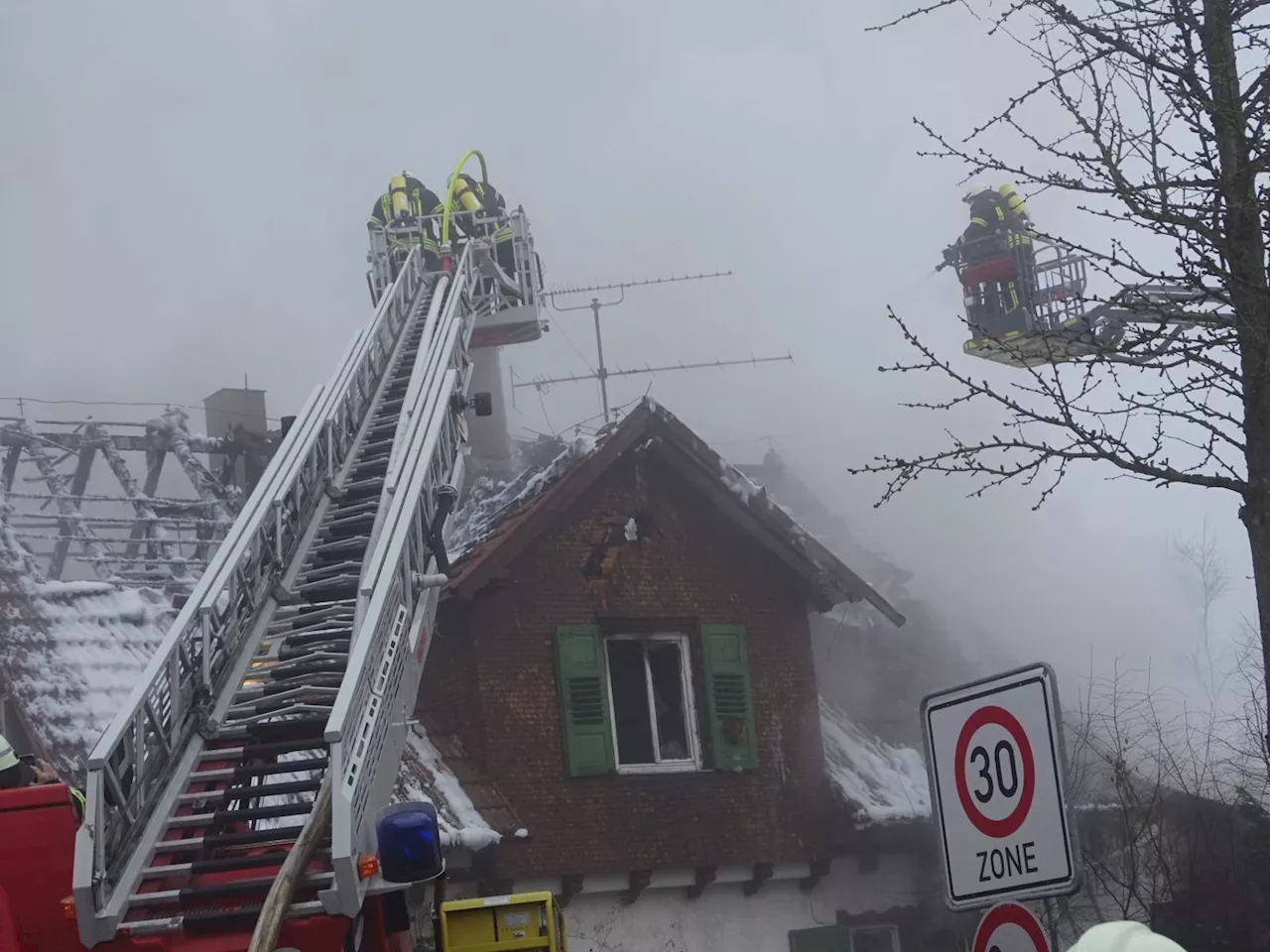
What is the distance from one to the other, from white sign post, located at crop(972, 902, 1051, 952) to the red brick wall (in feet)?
27.2

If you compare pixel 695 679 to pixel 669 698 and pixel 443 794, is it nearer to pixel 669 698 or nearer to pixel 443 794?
pixel 669 698


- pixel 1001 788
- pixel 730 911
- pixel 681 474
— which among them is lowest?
pixel 730 911

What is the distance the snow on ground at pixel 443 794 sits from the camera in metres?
11.5

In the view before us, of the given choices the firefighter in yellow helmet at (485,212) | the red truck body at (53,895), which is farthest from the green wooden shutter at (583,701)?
the red truck body at (53,895)

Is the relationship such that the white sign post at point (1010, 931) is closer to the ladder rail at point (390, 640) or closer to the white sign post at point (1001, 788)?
the white sign post at point (1001, 788)

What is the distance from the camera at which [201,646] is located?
25.3ft

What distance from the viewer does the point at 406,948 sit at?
7121 millimetres

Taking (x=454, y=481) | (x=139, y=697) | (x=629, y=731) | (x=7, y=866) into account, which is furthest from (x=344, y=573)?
(x=629, y=731)

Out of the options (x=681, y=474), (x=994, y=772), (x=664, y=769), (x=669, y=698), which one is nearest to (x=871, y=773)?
(x=669, y=698)

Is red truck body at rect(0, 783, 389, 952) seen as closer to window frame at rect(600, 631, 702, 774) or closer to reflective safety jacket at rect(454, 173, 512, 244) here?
window frame at rect(600, 631, 702, 774)

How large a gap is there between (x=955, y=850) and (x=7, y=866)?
386cm

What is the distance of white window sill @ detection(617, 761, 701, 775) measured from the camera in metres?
13.2

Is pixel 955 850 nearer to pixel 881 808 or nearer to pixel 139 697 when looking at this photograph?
pixel 139 697

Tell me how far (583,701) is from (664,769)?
875 millimetres
